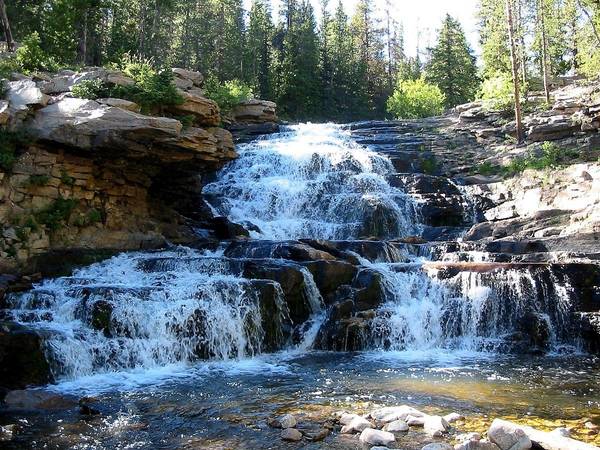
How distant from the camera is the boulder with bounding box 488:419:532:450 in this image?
564 centimetres

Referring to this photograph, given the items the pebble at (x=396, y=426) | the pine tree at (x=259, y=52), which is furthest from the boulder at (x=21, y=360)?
the pine tree at (x=259, y=52)

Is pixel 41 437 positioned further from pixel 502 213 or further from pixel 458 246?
pixel 502 213

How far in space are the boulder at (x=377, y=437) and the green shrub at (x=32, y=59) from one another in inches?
600

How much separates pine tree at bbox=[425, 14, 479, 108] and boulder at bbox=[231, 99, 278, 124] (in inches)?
877

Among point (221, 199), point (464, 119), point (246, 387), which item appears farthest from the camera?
point (464, 119)

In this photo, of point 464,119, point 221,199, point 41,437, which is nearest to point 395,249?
point 221,199

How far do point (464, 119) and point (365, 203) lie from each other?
13253mm

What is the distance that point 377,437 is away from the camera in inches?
245

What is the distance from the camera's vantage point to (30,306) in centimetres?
1134

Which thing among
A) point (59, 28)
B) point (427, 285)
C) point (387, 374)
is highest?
point (59, 28)

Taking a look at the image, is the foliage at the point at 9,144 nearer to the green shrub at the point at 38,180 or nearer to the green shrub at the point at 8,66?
the green shrub at the point at 38,180

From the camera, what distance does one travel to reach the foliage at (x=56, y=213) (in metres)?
14.6

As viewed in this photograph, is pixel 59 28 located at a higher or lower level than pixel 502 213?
higher

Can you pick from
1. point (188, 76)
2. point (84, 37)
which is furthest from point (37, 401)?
point (84, 37)
